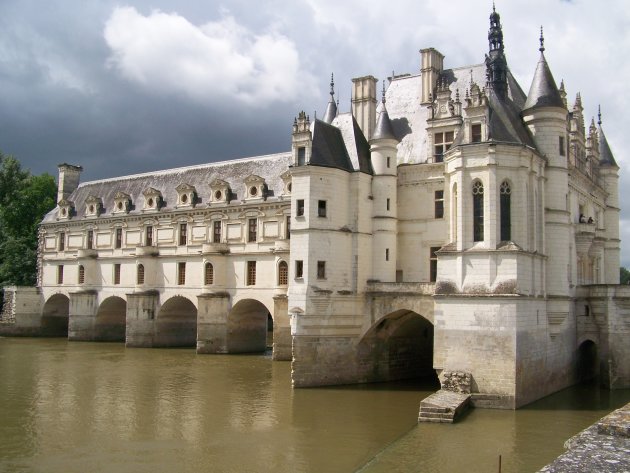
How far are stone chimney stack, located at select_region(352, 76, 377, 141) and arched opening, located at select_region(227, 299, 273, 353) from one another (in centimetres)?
1357

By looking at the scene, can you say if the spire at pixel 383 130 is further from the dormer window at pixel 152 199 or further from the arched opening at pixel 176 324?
the dormer window at pixel 152 199

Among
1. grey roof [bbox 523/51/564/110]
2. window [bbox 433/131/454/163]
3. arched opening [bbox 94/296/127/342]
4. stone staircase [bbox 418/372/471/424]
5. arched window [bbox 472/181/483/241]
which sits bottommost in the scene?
stone staircase [bbox 418/372/471/424]

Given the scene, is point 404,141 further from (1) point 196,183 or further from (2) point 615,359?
(1) point 196,183

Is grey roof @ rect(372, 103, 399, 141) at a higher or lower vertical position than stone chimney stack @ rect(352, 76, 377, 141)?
lower

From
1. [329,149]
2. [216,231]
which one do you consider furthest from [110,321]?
[329,149]

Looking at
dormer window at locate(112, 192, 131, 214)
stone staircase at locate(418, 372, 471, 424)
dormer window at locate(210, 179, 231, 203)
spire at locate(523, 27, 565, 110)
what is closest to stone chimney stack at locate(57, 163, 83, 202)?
dormer window at locate(112, 192, 131, 214)

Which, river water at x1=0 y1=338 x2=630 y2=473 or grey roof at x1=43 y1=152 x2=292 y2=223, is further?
grey roof at x1=43 y1=152 x2=292 y2=223

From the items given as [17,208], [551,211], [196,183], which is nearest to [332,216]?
[551,211]

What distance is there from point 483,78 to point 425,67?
2.97 metres

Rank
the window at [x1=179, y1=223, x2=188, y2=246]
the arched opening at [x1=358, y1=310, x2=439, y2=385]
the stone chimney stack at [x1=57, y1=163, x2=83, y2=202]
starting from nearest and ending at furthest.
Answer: the arched opening at [x1=358, y1=310, x2=439, y2=385] < the window at [x1=179, y1=223, x2=188, y2=246] < the stone chimney stack at [x1=57, y1=163, x2=83, y2=202]

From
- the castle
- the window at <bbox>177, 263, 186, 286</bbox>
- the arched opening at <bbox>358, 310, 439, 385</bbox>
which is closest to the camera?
the castle

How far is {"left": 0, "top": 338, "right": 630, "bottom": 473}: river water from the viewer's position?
1541 centimetres

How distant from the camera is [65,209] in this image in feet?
163

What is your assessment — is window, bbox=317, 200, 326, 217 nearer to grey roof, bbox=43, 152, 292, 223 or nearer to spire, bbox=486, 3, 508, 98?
spire, bbox=486, 3, 508, 98
